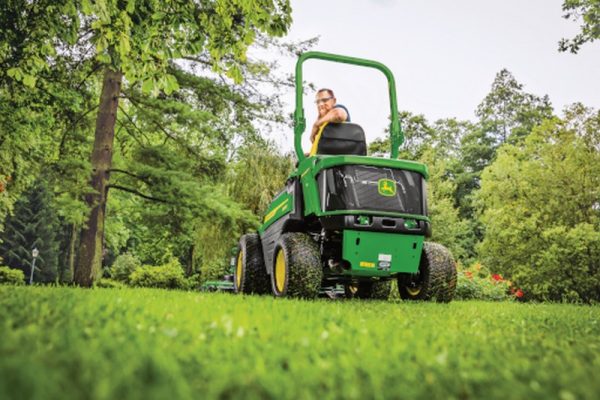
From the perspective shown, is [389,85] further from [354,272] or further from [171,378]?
[171,378]

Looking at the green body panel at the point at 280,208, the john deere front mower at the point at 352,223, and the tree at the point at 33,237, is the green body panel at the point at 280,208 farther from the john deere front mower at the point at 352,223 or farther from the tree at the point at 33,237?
the tree at the point at 33,237

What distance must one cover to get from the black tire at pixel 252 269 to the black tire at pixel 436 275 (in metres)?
2.18

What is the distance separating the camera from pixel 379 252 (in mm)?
5648

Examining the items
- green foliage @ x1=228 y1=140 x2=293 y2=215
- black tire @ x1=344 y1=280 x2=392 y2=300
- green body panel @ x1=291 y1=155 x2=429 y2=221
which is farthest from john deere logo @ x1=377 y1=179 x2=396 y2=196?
green foliage @ x1=228 y1=140 x2=293 y2=215

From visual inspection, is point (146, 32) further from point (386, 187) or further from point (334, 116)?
point (386, 187)

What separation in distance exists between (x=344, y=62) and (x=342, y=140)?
151cm

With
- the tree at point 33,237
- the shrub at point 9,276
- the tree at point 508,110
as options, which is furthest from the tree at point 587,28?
the tree at point 33,237

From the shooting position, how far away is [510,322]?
4023 mm

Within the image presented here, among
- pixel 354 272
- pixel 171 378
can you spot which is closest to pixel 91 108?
pixel 354 272

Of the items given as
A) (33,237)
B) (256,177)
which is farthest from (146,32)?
(33,237)

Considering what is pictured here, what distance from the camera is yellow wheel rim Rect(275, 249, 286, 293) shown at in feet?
20.5

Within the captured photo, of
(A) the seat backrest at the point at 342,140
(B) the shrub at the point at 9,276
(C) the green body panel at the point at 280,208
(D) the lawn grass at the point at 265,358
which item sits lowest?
(D) the lawn grass at the point at 265,358

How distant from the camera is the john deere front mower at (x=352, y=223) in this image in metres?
5.58

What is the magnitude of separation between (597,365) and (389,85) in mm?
5941
